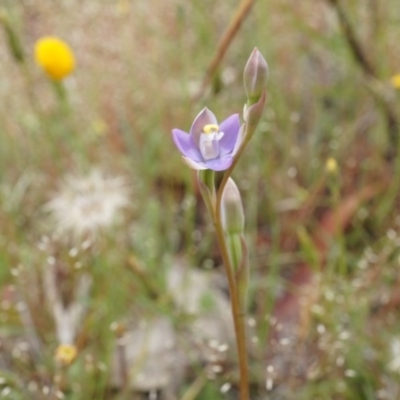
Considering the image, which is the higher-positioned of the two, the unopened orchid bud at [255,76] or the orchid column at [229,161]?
the unopened orchid bud at [255,76]

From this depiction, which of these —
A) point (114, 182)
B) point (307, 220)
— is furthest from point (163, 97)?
point (307, 220)

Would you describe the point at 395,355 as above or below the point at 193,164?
below

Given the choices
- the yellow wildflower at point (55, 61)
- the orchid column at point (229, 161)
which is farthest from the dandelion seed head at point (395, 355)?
the yellow wildflower at point (55, 61)

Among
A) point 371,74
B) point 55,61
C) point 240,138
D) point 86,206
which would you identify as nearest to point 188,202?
point 86,206

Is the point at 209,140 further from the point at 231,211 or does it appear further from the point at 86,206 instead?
the point at 86,206

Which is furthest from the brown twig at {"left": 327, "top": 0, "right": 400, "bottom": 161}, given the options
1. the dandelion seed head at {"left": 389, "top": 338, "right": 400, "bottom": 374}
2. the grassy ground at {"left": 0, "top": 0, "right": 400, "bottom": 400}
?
the dandelion seed head at {"left": 389, "top": 338, "right": 400, "bottom": 374}

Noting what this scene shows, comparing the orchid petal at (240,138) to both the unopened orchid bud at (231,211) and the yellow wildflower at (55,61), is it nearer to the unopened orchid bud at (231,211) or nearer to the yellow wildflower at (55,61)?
the unopened orchid bud at (231,211)

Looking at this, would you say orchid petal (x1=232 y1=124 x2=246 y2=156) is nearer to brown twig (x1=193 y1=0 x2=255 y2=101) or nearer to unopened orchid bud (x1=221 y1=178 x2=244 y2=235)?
unopened orchid bud (x1=221 y1=178 x2=244 y2=235)
